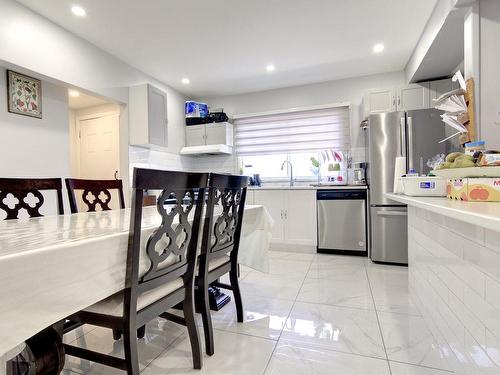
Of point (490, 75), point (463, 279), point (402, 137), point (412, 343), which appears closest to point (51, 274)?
point (463, 279)

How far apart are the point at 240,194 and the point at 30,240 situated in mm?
1132

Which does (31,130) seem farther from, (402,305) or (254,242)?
(402,305)

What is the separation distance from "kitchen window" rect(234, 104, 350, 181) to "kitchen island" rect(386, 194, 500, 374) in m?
2.63

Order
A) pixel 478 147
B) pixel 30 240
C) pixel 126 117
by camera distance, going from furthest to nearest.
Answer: pixel 126 117 → pixel 478 147 → pixel 30 240

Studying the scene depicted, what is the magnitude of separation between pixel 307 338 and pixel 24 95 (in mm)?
3212

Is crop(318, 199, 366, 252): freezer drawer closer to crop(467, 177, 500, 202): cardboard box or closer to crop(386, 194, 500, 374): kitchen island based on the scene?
crop(386, 194, 500, 374): kitchen island

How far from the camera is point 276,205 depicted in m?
3.85

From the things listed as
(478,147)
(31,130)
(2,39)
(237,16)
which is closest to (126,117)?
(31,130)

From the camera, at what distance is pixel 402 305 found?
2045 millimetres

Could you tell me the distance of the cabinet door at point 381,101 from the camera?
3.50m

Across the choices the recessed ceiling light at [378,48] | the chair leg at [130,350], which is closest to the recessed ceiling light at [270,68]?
the recessed ceiling light at [378,48]

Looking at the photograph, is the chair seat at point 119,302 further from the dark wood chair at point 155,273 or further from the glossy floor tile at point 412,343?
the glossy floor tile at point 412,343

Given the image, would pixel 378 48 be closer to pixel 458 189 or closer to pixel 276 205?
pixel 276 205

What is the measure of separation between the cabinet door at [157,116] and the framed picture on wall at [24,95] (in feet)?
3.72
